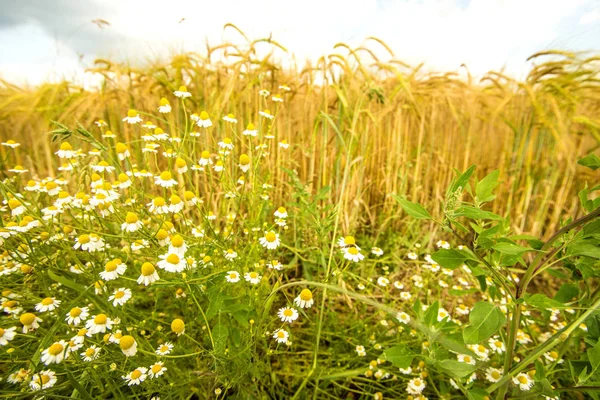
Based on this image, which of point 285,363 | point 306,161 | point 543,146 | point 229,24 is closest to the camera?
point 285,363

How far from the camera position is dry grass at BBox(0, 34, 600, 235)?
1654 mm

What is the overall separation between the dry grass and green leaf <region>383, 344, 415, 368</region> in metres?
0.94

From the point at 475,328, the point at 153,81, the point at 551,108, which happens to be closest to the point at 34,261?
the point at 475,328

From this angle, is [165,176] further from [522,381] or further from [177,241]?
[522,381]

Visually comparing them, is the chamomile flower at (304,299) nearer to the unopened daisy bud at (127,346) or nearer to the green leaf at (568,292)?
the unopened daisy bud at (127,346)

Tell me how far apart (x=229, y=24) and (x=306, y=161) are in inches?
34.9

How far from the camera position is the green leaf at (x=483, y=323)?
510mm

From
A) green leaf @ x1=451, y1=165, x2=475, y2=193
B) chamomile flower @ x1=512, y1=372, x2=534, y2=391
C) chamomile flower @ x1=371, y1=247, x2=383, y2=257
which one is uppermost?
green leaf @ x1=451, y1=165, x2=475, y2=193

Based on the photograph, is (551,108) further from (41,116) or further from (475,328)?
(41,116)

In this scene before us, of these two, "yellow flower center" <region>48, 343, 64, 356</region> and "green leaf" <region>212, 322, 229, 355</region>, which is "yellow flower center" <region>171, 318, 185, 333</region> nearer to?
"green leaf" <region>212, 322, 229, 355</region>

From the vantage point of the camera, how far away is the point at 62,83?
6.63 feet

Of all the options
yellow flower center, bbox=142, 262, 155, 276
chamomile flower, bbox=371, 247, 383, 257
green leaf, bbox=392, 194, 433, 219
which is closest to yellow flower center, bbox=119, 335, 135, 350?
yellow flower center, bbox=142, 262, 155, 276

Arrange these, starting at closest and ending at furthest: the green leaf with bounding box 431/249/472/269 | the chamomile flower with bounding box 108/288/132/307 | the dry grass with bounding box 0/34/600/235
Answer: the green leaf with bounding box 431/249/472/269 → the chamomile flower with bounding box 108/288/132/307 → the dry grass with bounding box 0/34/600/235

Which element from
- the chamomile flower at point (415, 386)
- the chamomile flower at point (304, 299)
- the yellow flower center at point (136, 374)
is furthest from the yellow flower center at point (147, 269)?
the chamomile flower at point (415, 386)
